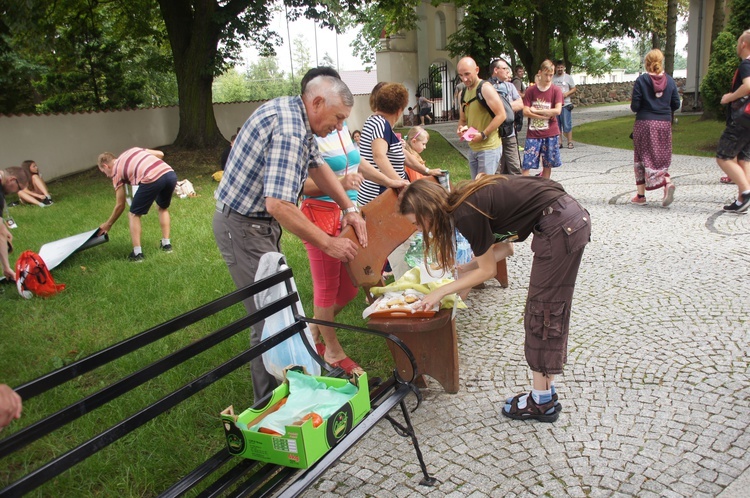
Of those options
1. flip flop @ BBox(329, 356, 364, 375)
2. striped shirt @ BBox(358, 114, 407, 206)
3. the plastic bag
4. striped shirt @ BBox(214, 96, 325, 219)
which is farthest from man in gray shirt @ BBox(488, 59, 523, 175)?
the plastic bag

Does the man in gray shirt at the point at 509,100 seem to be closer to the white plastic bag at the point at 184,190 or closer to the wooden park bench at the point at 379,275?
the wooden park bench at the point at 379,275

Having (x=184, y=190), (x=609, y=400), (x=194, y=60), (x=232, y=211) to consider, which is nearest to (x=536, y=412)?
(x=609, y=400)

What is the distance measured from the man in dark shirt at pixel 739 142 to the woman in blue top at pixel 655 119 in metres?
0.61

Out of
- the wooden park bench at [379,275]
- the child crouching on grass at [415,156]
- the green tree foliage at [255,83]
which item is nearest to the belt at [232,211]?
the wooden park bench at [379,275]

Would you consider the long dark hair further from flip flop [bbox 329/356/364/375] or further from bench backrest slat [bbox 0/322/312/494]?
flip flop [bbox 329/356/364/375]

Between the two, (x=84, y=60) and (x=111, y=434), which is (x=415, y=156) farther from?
(x=84, y=60)

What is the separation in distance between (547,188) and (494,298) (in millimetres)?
2414

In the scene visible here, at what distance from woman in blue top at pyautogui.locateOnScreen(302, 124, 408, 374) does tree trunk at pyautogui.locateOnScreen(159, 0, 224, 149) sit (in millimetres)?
13640

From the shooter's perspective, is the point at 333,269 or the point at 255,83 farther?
the point at 255,83

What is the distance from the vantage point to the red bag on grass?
6.20m

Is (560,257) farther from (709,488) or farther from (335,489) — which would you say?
(335,489)

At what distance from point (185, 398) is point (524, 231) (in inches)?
69.1

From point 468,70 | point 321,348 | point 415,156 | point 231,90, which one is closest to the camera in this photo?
point 321,348

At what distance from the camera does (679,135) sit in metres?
15.2
